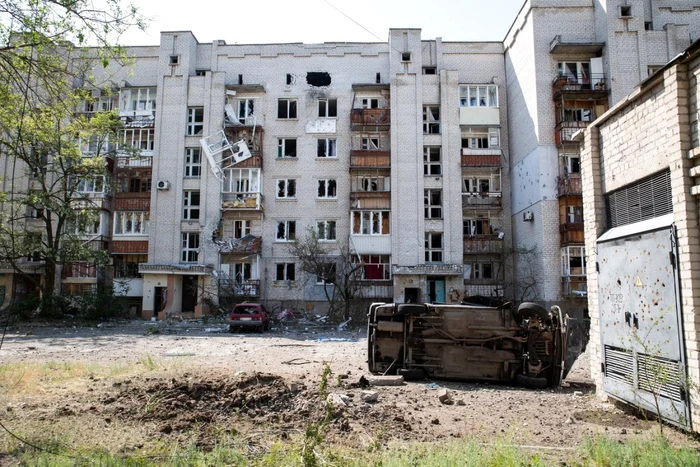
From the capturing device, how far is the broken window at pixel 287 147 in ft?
109

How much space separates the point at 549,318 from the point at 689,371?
3642 mm

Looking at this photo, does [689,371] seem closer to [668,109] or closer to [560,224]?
[668,109]

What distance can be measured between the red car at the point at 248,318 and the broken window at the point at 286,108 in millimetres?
15710

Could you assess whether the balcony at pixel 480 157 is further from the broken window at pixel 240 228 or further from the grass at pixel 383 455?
the grass at pixel 383 455

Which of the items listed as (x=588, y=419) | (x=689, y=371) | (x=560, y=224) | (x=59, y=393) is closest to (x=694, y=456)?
(x=689, y=371)

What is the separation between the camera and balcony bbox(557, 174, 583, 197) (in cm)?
2719

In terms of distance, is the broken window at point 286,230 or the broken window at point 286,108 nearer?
the broken window at point 286,230

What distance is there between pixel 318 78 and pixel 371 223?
11.6m

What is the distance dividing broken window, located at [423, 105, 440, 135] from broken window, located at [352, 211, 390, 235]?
6.67 meters

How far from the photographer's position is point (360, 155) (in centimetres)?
3181

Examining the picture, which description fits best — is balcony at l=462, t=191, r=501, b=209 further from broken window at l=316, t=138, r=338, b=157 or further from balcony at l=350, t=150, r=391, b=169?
broken window at l=316, t=138, r=338, b=157

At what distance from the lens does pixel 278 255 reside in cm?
3180

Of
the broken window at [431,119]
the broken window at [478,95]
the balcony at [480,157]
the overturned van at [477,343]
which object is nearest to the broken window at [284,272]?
the broken window at [431,119]

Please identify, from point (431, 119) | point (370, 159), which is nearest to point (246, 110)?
point (370, 159)
